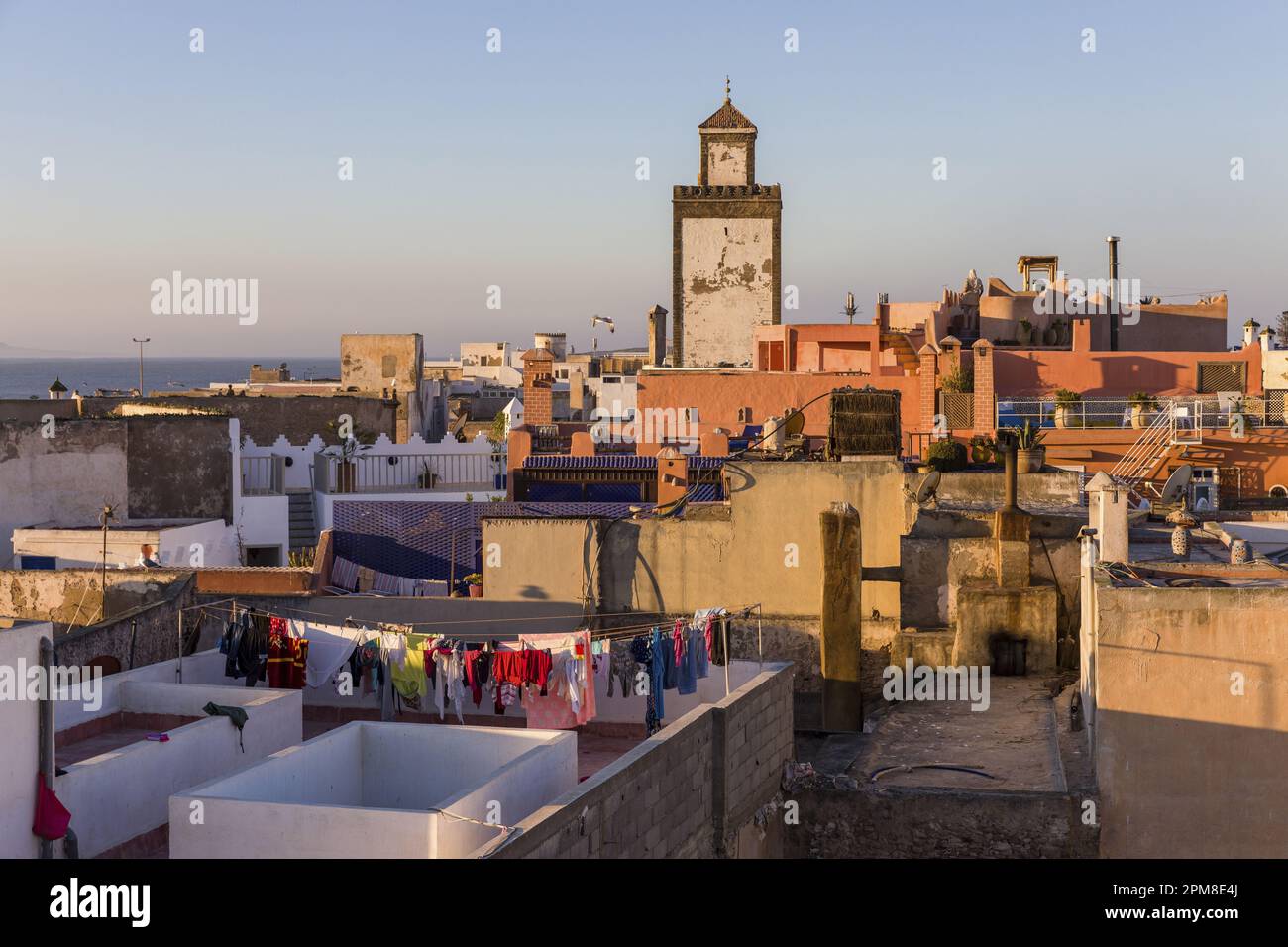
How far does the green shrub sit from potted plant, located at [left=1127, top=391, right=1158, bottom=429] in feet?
27.9

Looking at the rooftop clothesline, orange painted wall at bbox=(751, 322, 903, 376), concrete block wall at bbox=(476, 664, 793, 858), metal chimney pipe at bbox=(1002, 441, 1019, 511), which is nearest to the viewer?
concrete block wall at bbox=(476, 664, 793, 858)

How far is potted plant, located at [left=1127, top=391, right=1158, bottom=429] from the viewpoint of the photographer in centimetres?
3438

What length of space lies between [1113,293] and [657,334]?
1756cm

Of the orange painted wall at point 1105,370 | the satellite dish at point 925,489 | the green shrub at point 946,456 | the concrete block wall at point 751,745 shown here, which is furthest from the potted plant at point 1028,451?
the concrete block wall at point 751,745

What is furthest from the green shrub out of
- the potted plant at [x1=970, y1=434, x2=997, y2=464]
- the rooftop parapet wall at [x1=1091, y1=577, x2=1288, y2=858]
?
the rooftop parapet wall at [x1=1091, y1=577, x2=1288, y2=858]

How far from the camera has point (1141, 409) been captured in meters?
34.9

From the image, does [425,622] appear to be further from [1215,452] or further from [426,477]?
[1215,452]

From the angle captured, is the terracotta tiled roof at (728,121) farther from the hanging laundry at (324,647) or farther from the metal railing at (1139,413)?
the hanging laundry at (324,647)

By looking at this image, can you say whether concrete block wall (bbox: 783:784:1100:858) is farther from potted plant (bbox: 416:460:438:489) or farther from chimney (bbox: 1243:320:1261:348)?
chimney (bbox: 1243:320:1261:348)

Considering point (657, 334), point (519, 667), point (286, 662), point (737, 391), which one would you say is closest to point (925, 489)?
point (519, 667)

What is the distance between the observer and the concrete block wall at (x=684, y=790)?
10.6 metres

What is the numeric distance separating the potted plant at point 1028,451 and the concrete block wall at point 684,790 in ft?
30.5
